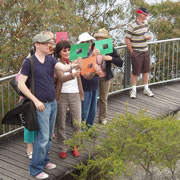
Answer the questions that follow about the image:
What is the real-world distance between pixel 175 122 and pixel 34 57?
1.99 meters

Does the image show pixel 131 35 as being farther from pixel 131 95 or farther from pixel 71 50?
pixel 71 50

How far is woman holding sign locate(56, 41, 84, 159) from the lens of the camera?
5680mm

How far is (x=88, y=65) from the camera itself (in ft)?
18.7

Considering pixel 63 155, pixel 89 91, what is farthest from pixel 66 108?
pixel 63 155

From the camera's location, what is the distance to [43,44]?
16.8 ft

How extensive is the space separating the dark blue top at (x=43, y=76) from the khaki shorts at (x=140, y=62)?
11.4 ft

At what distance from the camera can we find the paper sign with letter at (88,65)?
563 centimetres

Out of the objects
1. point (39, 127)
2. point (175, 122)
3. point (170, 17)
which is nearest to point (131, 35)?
point (175, 122)

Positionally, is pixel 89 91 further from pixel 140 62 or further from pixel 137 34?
pixel 140 62

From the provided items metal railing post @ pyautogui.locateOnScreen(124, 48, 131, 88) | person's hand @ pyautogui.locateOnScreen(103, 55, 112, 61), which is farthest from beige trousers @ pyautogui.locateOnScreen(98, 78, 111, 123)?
metal railing post @ pyautogui.locateOnScreen(124, 48, 131, 88)

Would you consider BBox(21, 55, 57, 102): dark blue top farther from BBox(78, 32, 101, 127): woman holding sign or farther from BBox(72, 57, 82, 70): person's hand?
BBox(78, 32, 101, 127): woman holding sign

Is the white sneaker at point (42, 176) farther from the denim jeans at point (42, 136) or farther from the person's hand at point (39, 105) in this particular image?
the person's hand at point (39, 105)

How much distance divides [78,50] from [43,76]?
553mm

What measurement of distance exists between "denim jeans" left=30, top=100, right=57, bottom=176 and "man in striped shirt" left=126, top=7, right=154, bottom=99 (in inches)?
132
